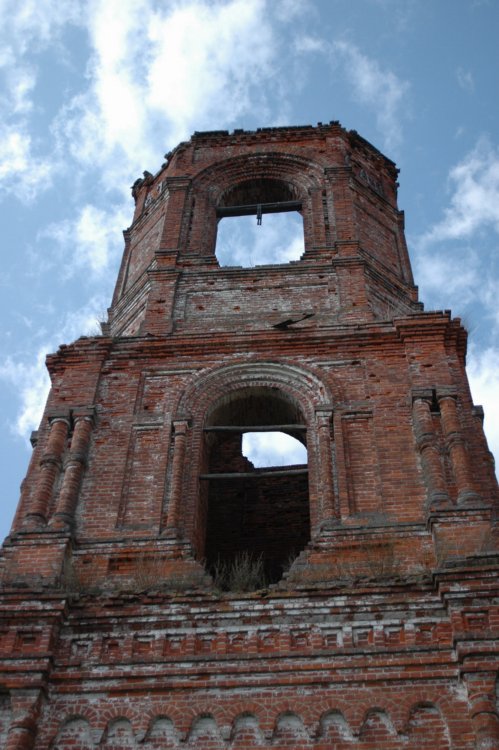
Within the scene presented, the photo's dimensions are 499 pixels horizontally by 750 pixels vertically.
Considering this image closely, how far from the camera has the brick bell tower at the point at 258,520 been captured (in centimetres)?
848

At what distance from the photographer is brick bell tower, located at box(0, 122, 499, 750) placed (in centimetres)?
848

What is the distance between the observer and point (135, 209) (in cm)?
1859

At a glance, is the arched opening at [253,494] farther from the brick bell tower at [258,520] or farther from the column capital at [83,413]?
the column capital at [83,413]

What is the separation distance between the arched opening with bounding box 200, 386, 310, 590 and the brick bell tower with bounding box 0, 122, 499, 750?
0.12ft

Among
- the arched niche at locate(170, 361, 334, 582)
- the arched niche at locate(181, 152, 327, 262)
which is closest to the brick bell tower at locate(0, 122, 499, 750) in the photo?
the arched niche at locate(170, 361, 334, 582)

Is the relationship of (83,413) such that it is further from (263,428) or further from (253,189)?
(253,189)

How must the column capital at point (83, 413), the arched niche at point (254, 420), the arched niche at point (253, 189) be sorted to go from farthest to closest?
the arched niche at point (253, 189) < the column capital at point (83, 413) < the arched niche at point (254, 420)

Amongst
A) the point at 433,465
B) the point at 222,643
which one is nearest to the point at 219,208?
the point at 433,465

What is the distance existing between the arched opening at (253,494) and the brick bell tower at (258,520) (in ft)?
0.12

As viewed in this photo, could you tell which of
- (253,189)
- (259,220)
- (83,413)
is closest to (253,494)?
(83,413)

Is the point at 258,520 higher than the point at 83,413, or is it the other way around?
the point at 258,520

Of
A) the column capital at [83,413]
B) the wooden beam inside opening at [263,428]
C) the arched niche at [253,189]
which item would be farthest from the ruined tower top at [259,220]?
the column capital at [83,413]

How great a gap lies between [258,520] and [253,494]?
56 centimetres

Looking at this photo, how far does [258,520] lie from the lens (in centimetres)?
1472
